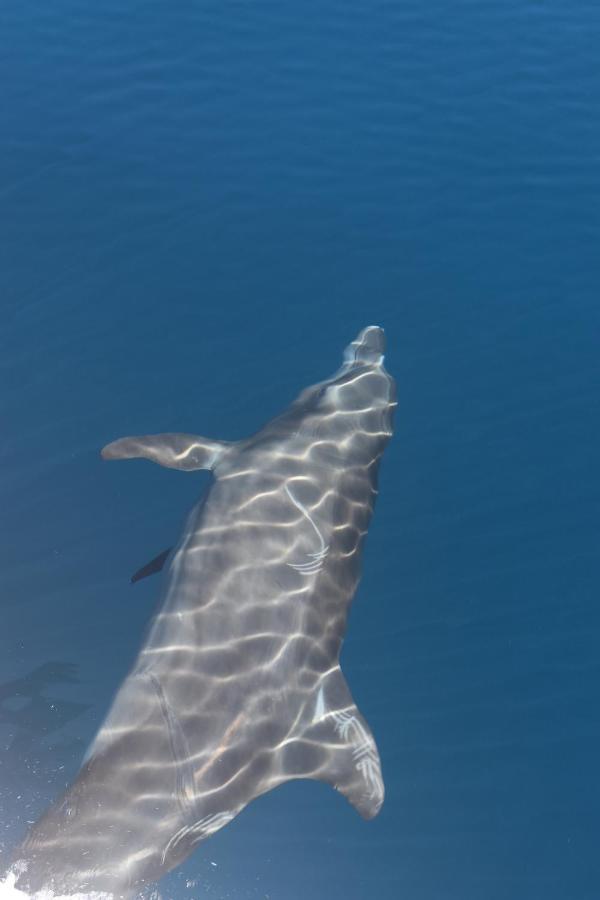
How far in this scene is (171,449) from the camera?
33.0ft

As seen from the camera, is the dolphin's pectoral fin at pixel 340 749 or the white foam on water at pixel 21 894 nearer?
the white foam on water at pixel 21 894

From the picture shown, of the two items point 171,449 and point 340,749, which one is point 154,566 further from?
point 340,749

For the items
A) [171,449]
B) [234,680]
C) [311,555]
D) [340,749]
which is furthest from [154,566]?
[340,749]

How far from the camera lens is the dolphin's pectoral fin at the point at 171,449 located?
9.84 meters

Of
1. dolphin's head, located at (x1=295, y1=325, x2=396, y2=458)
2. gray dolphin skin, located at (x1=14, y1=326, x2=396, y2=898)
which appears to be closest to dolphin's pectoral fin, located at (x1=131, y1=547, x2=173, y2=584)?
gray dolphin skin, located at (x1=14, y1=326, x2=396, y2=898)

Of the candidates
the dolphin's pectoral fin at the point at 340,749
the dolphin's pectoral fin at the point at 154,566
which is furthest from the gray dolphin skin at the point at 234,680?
the dolphin's pectoral fin at the point at 154,566

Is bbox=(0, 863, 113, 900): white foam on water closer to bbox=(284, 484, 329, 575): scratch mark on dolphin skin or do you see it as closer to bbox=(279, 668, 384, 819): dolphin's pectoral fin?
bbox=(279, 668, 384, 819): dolphin's pectoral fin

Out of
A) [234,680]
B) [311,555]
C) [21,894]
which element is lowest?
[21,894]

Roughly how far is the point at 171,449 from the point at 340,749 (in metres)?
3.46

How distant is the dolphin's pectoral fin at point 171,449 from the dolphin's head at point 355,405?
1.03 metres

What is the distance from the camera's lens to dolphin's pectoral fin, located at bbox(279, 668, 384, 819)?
26.5 feet

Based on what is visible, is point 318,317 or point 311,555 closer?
point 311,555

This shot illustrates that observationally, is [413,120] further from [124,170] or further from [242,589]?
[242,589]

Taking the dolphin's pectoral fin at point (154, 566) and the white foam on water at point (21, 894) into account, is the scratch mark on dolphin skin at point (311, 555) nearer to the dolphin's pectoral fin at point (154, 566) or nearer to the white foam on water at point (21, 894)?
the dolphin's pectoral fin at point (154, 566)
